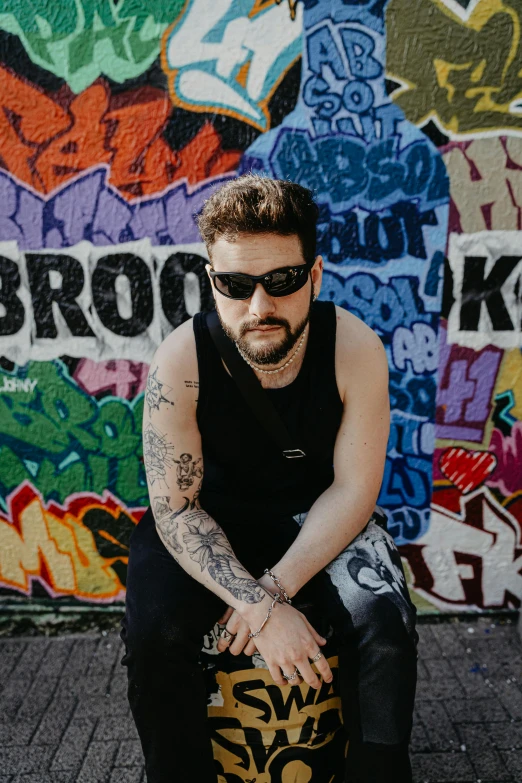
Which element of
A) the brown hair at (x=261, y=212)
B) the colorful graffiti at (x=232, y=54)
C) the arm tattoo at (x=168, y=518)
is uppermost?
the colorful graffiti at (x=232, y=54)

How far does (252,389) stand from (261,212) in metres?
0.58

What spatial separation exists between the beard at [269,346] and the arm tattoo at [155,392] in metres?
0.28

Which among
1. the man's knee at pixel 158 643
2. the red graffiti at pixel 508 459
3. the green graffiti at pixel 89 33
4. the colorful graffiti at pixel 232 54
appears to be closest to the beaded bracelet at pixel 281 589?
the man's knee at pixel 158 643

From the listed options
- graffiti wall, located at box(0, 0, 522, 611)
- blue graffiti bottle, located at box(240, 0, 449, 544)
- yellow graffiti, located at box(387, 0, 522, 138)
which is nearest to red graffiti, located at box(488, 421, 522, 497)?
graffiti wall, located at box(0, 0, 522, 611)

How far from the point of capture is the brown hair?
1.94m

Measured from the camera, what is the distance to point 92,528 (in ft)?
10.7

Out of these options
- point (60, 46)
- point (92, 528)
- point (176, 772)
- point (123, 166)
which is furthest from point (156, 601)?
point (60, 46)

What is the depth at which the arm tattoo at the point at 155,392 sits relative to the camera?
209cm

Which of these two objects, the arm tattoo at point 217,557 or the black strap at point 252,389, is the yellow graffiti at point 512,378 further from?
the arm tattoo at point 217,557

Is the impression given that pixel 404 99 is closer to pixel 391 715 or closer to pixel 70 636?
pixel 391 715

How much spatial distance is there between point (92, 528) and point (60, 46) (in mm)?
2284

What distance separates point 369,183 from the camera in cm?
279

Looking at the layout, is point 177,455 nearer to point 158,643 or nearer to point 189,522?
point 189,522

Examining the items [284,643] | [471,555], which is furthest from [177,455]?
[471,555]
